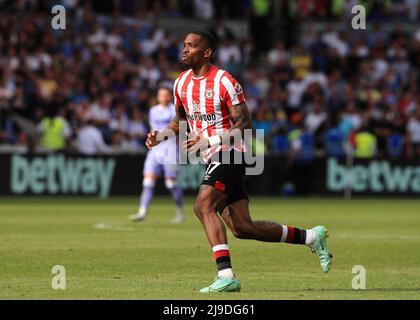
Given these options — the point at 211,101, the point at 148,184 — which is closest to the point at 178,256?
the point at 211,101

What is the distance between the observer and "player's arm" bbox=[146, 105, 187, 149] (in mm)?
11047

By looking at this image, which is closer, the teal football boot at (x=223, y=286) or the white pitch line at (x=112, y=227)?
the teal football boot at (x=223, y=286)

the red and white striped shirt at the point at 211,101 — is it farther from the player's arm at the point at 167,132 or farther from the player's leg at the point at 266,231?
the player's leg at the point at 266,231

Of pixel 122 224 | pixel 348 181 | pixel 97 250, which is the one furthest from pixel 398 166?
pixel 97 250

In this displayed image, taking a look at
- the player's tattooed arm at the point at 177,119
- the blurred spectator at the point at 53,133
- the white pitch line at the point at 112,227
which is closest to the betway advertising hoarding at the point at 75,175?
the blurred spectator at the point at 53,133

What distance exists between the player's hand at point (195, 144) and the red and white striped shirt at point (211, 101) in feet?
0.42

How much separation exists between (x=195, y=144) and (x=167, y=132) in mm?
619

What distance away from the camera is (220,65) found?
110 ft

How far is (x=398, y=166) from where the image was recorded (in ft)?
101

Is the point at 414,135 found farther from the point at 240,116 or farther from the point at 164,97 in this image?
the point at 240,116

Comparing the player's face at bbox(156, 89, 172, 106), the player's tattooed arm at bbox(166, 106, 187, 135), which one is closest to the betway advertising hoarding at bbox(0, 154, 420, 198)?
the player's face at bbox(156, 89, 172, 106)

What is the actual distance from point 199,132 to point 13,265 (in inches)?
127

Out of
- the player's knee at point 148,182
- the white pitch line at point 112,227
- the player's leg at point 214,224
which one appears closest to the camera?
the player's leg at point 214,224

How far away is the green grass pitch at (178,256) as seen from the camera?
1073 centimetres
